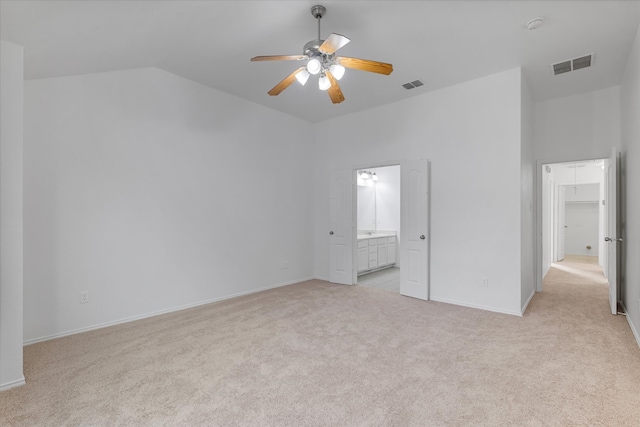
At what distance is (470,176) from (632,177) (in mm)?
1603

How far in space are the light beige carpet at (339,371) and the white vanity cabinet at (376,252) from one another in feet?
7.70

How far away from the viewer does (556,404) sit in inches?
80.5

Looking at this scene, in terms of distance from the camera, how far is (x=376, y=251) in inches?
265

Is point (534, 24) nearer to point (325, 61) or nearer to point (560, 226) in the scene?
point (325, 61)

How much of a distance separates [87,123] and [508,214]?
16.5 feet

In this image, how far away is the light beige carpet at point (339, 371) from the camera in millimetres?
1955

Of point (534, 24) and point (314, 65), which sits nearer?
point (314, 65)

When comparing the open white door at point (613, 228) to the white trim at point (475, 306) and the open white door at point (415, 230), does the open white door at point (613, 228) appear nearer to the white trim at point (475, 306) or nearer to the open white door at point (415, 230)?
the white trim at point (475, 306)

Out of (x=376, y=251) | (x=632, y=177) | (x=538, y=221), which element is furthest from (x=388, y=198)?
(x=632, y=177)

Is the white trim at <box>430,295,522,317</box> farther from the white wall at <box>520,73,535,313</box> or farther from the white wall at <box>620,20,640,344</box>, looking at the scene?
the white wall at <box>620,20,640,344</box>

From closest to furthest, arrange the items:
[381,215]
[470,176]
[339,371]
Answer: [339,371] < [470,176] < [381,215]

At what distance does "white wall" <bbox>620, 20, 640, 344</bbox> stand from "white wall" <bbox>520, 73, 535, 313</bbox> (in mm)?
989

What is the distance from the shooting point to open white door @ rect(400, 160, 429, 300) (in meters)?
4.50

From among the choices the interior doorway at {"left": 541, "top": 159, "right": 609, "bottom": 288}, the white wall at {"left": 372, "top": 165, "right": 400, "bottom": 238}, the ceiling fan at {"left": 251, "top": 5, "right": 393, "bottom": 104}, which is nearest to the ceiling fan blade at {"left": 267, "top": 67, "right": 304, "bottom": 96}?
the ceiling fan at {"left": 251, "top": 5, "right": 393, "bottom": 104}
